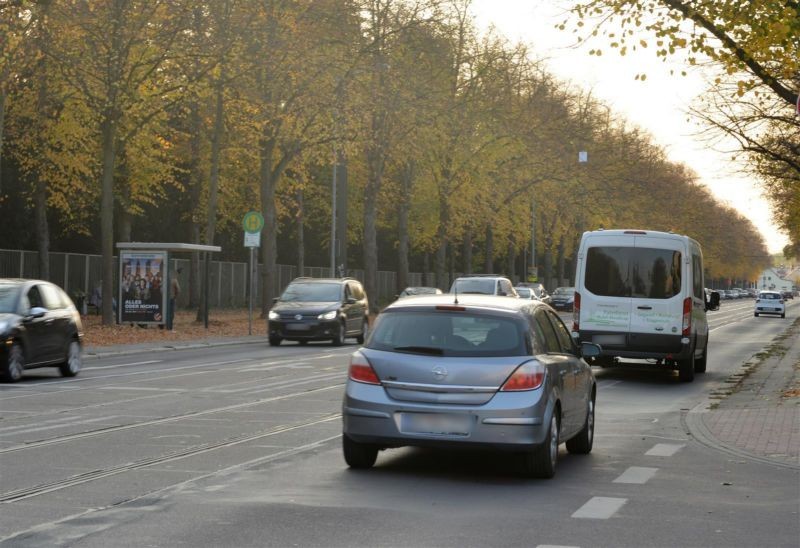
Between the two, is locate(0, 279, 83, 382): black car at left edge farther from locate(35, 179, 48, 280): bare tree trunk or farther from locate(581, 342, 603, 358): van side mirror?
locate(35, 179, 48, 280): bare tree trunk

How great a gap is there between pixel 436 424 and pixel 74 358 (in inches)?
496

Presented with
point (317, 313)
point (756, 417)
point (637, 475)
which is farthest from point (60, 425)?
point (317, 313)

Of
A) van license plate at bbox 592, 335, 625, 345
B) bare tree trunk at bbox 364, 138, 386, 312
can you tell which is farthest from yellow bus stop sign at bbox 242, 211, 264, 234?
bare tree trunk at bbox 364, 138, 386, 312

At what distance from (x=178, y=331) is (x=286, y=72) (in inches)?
365

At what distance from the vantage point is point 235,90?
140ft

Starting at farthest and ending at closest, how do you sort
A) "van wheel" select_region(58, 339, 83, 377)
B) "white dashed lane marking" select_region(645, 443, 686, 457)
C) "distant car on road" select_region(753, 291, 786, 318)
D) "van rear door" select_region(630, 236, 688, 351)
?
1. "distant car on road" select_region(753, 291, 786, 318)
2. "van rear door" select_region(630, 236, 688, 351)
3. "van wheel" select_region(58, 339, 83, 377)
4. "white dashed lane marking" select_region(645, 443, 686, 457)

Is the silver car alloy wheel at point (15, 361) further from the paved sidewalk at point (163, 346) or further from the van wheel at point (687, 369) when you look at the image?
the van wheel at point (687, 369)

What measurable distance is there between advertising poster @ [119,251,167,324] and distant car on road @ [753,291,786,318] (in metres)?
49.2

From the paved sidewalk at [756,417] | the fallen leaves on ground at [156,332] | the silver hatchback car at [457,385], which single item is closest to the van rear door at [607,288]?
the paved sidewalk at [756,417]

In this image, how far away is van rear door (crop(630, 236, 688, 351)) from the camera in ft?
73.7

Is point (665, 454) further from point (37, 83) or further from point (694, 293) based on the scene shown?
point (37, 83)

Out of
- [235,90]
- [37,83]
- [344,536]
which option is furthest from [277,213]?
[344,536]

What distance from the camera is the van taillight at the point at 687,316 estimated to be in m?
22.4

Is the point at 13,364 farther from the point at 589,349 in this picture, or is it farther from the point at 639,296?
the point at 589,349
